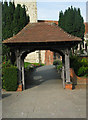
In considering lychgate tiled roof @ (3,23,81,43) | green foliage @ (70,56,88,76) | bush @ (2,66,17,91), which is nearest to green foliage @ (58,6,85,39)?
green foliage @ (70,56,88,76)

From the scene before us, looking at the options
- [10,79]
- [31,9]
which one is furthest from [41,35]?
[31,9]

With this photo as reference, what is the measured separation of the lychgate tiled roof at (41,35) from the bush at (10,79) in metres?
2.16

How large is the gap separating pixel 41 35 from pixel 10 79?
402 cm

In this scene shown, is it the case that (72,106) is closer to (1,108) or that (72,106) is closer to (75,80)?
(1,108)

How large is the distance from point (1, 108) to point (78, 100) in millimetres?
3953

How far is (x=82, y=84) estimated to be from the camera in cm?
1248

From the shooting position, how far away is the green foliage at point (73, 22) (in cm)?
2598

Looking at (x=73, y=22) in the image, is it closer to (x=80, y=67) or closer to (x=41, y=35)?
(x=80, y=67)

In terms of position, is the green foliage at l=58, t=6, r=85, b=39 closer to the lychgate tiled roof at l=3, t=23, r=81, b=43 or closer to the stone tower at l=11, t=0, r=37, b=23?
the stone tower at l=11, t=0, r=37, b=23

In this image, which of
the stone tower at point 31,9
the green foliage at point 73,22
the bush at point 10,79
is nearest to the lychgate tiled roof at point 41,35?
the bush at point 10,79

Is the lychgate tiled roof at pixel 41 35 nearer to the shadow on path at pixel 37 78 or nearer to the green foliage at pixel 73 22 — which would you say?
the shadow on path at pixel 37 78

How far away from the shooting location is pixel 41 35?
11.0m

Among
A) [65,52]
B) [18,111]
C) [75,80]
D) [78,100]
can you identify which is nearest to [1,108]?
[18,111]

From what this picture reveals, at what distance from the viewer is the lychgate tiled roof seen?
401 inches
